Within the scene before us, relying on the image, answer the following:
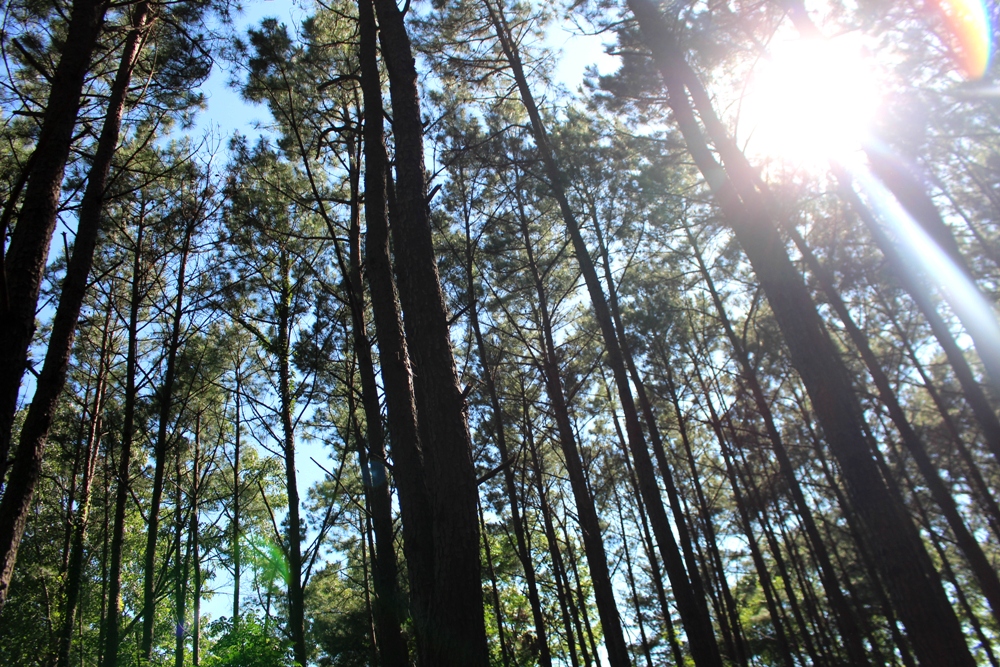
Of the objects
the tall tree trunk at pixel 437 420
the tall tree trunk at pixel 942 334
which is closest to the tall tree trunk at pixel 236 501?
the tall tree trunk at pixel 437 420

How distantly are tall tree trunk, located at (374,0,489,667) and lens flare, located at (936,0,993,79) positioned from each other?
10.6 meters

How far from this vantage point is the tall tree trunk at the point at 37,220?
2.87 metres

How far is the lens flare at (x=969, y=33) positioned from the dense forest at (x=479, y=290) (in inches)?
2.5

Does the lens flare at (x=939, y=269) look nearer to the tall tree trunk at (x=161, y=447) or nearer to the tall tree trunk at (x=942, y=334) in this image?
the tall tree trunk at (x=942, y=334)

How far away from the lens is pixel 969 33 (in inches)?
380

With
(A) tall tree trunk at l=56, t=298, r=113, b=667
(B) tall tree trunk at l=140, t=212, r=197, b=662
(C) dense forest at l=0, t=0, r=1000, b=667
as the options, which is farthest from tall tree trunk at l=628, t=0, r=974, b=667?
(A) tall tree trunk at l=56, t=298, r=113, b=667

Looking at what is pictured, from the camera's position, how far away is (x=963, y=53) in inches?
385

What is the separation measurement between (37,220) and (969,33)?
537 inches

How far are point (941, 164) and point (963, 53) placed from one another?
232 cm

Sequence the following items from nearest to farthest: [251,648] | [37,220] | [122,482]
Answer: [37,220] < [251,648] < [122,482]

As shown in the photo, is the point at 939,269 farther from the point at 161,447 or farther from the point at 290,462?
the point at 161,447

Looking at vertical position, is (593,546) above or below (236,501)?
below

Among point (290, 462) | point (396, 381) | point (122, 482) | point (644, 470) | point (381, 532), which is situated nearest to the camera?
point (396, 381)

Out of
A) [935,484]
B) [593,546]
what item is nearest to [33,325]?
[593,546]
